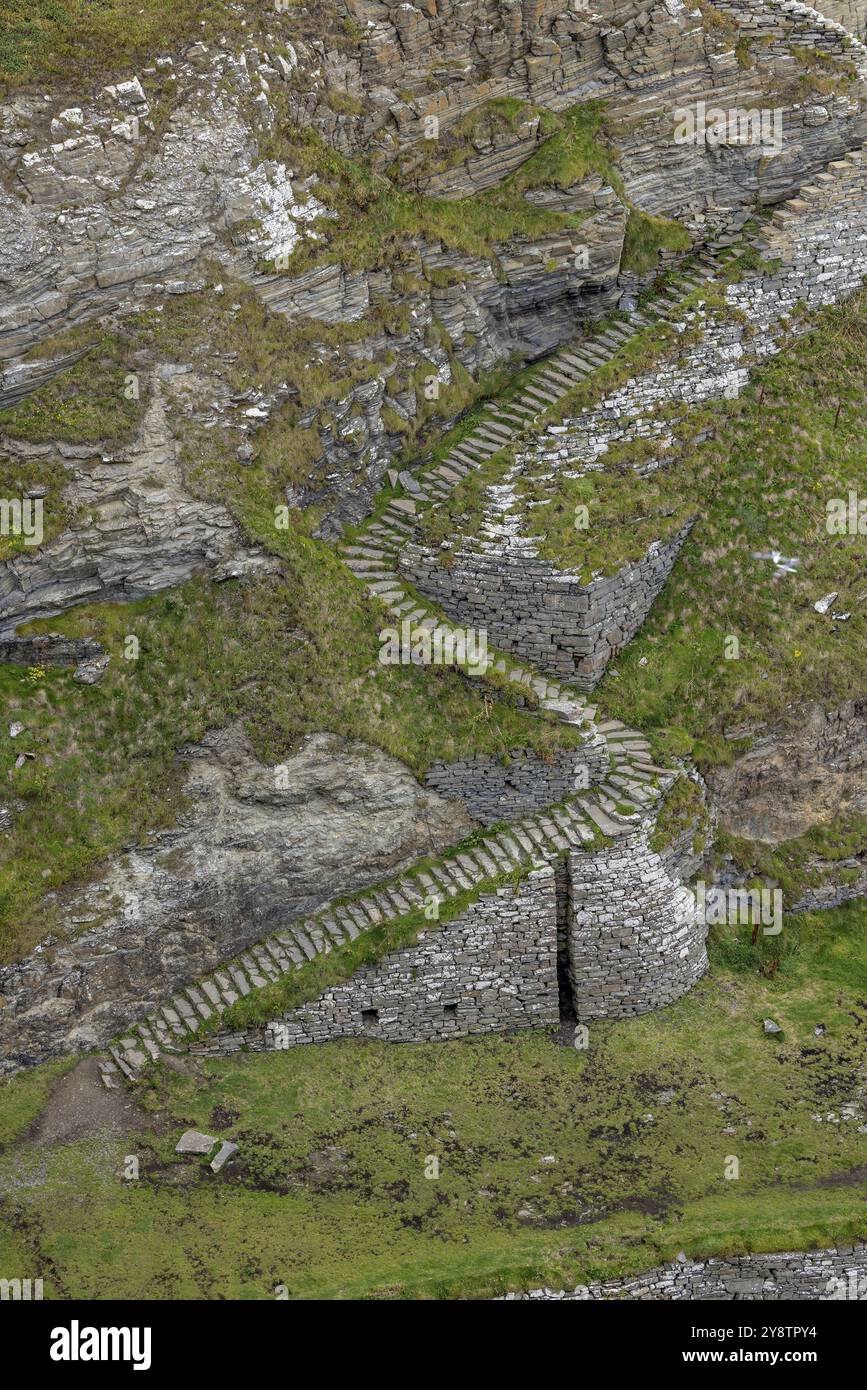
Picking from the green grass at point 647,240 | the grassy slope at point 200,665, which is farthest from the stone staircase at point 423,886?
the green grass at point 647,240

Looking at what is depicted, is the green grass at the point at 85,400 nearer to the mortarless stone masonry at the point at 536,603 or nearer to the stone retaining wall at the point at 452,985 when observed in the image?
the mortarless stone masonry at the point at 536,603

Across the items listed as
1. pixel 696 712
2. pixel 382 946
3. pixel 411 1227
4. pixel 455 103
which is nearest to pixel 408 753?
pixel 382 946

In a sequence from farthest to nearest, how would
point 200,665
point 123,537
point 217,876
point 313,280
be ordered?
point 313,280, point 217,876, point 200,665, point 123,537

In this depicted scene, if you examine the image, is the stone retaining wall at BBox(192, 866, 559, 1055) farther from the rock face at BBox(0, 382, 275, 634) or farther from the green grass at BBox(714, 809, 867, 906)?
the rock face at BBox(0, 382, 275, 634)

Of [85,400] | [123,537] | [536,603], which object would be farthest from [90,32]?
[536,603]

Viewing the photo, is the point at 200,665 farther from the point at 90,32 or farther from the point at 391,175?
the point at 90,32

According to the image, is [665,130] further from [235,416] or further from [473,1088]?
[473,1088]
